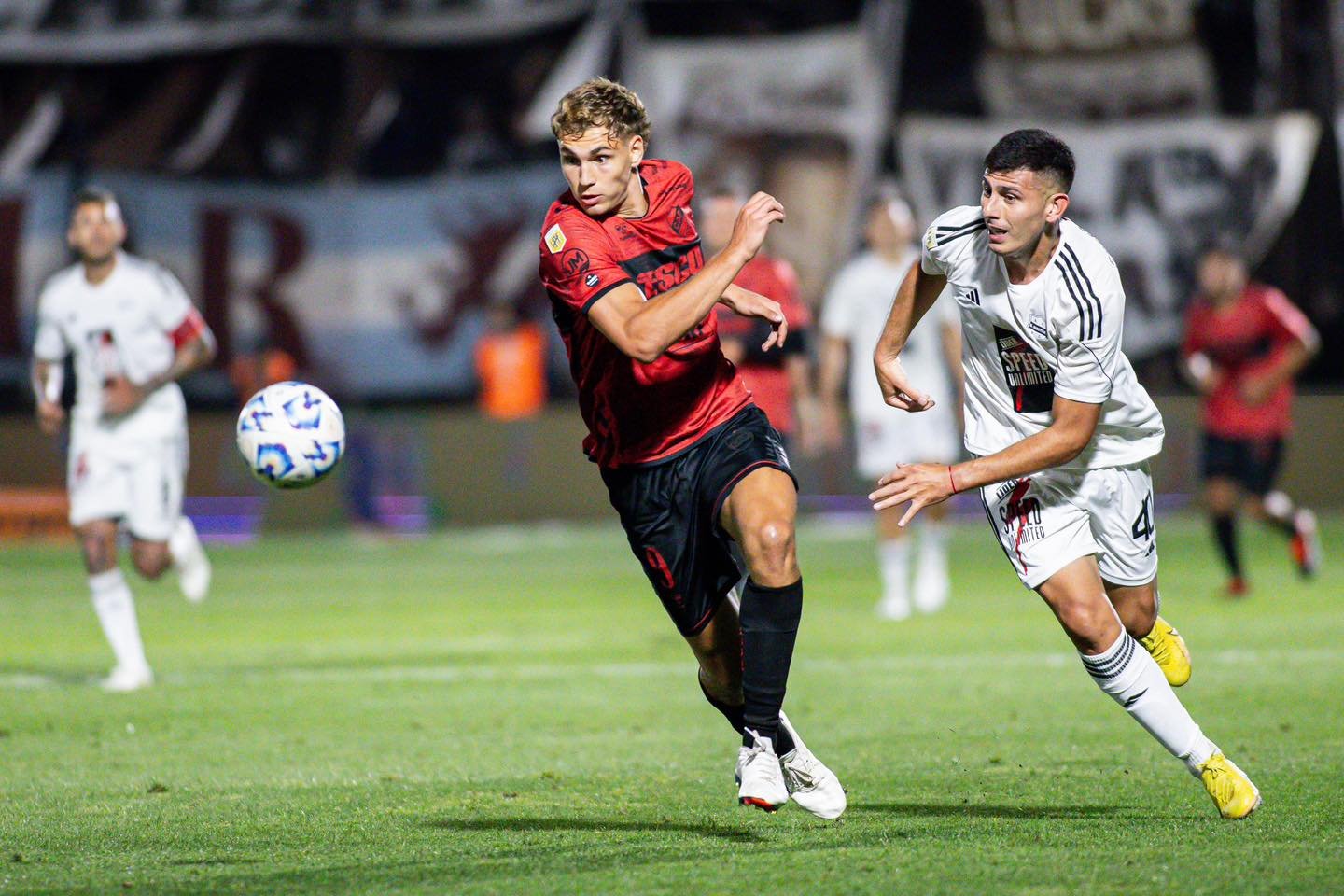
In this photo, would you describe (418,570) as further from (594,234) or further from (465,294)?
(594,234)

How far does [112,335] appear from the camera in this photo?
9273 millimetres

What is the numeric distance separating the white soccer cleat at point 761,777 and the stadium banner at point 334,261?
16.7 m

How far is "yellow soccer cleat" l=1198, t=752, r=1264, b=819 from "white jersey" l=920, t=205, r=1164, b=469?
3.13 ft

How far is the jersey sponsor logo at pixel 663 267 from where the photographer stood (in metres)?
5.52

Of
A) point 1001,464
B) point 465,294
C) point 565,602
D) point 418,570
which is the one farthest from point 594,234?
point 465,294

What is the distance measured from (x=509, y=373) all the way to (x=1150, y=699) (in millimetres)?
15702

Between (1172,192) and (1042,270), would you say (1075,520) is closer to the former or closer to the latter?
(1042,270)

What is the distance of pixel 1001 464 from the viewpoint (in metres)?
5.30

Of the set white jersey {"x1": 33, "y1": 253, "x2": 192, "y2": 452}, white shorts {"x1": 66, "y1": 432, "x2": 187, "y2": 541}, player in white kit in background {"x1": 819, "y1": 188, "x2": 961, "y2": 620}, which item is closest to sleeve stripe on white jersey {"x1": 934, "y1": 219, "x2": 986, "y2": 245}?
white jersey {"x1": 33, "y1": 253, "x2": 192, "y2": 452}

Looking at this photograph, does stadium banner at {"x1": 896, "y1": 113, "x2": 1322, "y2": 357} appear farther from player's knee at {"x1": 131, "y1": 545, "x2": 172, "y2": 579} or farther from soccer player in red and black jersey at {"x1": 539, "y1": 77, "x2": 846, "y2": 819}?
soccer player in red and black jersey at {"x1": 539, "y1": 77, "x2": 846, "y2": 819}

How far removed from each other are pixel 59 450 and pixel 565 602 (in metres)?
10.0

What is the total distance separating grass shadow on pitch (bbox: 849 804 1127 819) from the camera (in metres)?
5.52

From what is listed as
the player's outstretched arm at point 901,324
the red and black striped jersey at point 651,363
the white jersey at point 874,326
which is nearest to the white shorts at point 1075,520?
the player's outstretched arm at point 901,324

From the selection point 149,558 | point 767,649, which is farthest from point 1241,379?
point 767,649
